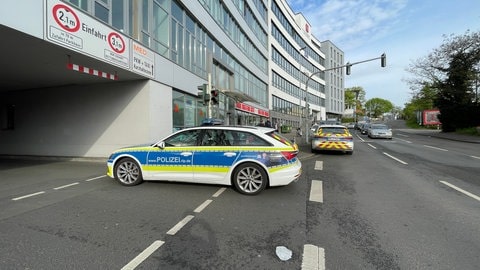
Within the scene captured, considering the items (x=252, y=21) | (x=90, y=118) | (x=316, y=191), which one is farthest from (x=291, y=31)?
(x=316, y=191)

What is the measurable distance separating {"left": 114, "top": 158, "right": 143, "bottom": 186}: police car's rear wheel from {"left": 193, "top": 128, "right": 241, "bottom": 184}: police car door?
62.7 inches

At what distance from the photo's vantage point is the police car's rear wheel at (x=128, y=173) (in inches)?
258

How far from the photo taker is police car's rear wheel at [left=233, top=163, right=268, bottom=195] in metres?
5.73

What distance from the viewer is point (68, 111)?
12.6 m

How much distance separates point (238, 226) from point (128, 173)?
3.83m

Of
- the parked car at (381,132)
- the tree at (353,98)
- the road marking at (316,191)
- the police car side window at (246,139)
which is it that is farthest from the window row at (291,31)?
the tree at (353,98)

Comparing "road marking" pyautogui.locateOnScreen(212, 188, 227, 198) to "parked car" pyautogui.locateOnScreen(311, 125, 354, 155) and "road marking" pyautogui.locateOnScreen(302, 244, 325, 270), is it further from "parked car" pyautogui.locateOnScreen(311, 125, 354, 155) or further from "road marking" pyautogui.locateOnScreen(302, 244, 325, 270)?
"parked car" pyautogui.locateOnScreen(311, 125, 354, 155)

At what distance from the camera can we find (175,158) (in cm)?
618

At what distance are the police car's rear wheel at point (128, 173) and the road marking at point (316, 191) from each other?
422 cm

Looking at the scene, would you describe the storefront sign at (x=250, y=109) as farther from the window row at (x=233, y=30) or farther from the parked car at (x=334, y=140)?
the parked car at (x=334, y=140)

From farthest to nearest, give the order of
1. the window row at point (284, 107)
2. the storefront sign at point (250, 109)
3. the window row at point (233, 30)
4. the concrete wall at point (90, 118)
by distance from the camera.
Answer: the window row at point (284, 107), the storefront sign at point (250, 109), the window row at point (233, 30), the concrete wall at point (90, 118)

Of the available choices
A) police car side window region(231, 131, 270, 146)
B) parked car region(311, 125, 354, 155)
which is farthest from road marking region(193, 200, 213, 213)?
parked car region(311, 125, 354, 155)

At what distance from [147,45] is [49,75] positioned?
407 centimetres

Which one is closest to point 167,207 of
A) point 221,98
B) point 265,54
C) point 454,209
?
point 454,209
